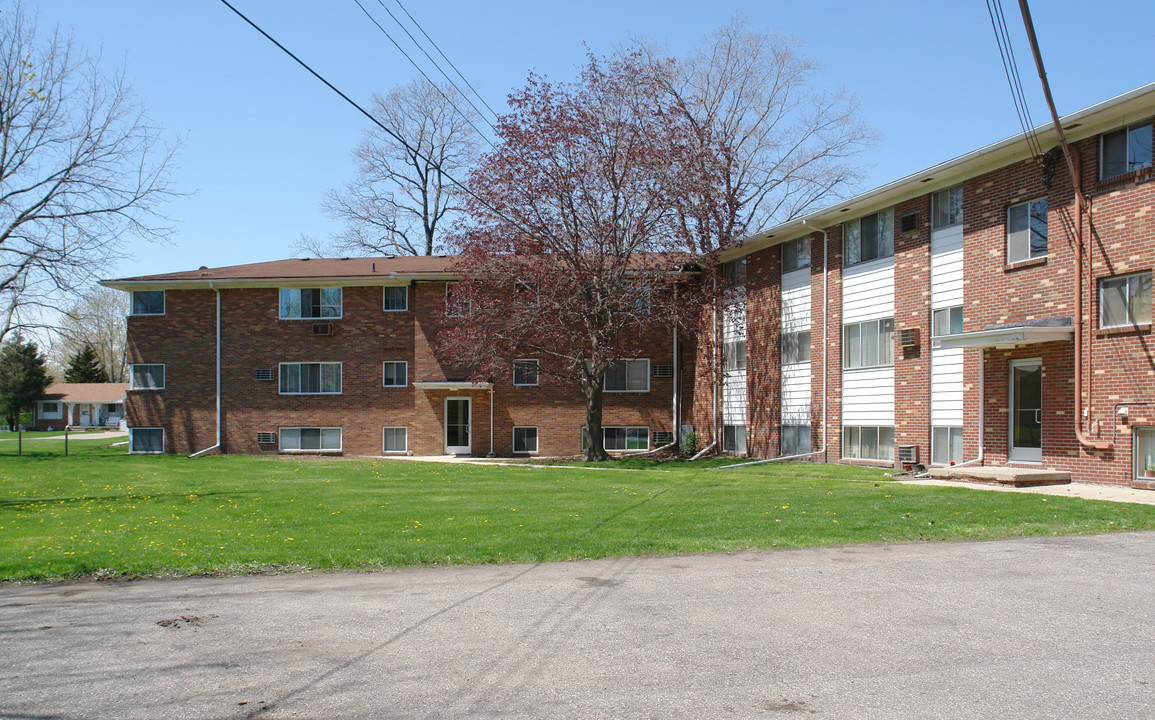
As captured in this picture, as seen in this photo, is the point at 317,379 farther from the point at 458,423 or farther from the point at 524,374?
the point at 524,374

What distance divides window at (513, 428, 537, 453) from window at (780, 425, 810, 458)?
9.14 meters

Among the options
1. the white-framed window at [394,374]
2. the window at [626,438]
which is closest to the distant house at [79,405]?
the white-framed window at [394,374]

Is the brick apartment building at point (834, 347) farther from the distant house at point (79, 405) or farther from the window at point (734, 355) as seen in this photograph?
the distant house at point (79, 405)

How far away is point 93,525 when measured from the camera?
12.4m

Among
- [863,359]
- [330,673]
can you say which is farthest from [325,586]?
[863,359]

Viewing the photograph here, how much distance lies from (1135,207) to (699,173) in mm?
13218

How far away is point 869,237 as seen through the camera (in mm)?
23078

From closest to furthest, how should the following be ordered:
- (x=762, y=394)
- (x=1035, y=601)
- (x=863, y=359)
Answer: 1. (x=1035, y=601)
2. (x=863, y=359)
3. (x=762, y=394)

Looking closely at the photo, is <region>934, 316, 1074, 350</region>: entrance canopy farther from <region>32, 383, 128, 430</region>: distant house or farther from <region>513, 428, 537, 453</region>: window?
<region>32, 383, 128, 430</region>: distant house

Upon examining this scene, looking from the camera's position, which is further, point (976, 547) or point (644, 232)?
point (644, 232)

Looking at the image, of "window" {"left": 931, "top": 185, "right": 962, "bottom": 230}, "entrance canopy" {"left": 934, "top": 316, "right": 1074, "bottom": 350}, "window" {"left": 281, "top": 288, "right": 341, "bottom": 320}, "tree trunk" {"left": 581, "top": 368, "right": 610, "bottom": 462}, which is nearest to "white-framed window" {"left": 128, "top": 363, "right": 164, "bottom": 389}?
"window" {"left": 281, "top": 288, "right": 341, "bottom": 320}

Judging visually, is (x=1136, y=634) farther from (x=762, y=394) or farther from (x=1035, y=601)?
(x=762, y=394)

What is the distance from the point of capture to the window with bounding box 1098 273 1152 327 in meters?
15.7

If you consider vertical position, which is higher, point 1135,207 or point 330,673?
point 1135,207
